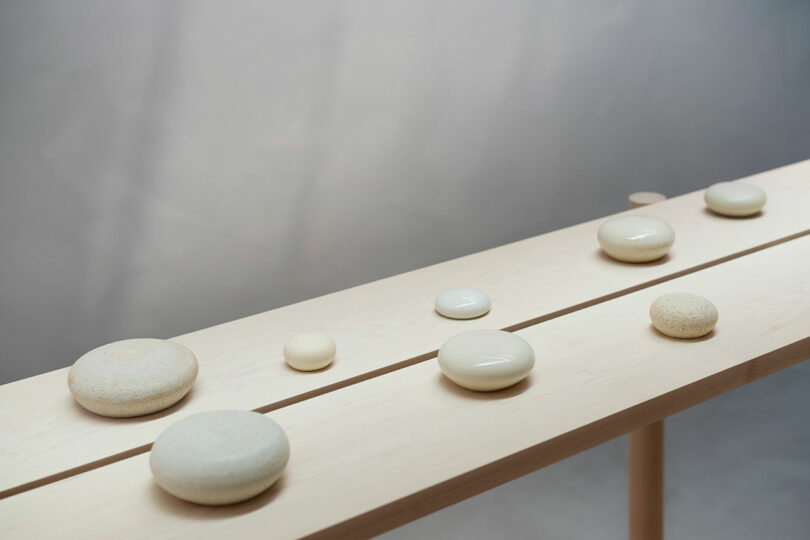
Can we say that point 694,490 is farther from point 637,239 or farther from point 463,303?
point 463,303

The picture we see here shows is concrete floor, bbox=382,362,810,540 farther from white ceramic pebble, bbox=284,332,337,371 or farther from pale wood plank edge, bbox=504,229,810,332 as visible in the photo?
white ceramic pebble, bbox=284,332,337,371

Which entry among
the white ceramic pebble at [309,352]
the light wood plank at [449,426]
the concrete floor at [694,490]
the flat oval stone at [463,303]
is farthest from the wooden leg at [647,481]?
the white ceramic pebble at [309,352]

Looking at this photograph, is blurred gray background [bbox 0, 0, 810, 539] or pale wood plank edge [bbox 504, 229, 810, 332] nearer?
pale wood plank edge [bbox 504, 229, 810, 332]

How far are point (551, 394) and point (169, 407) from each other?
47 cm

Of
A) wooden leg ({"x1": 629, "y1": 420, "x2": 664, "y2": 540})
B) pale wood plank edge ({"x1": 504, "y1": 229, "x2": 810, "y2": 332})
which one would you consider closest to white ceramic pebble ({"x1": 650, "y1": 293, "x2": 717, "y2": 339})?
pale wood plank edge ({"x1": 504, "y1": 229, "x2": 810, "y2": 332})

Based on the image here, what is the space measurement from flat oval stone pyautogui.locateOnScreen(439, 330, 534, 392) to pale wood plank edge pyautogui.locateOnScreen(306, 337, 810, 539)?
0.11m

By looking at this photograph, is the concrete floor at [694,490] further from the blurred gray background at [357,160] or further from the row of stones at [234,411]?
the row of stones at [234,411]

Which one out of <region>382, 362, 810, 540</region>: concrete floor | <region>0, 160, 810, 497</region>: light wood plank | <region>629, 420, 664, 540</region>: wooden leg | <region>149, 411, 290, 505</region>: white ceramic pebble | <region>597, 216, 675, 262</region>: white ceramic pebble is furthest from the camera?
<region>382, 362, 810, 540</region>: concrete floor

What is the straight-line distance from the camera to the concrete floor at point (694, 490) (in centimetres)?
179

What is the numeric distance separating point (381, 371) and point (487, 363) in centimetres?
16

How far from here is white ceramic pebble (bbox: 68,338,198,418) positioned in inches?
40.2

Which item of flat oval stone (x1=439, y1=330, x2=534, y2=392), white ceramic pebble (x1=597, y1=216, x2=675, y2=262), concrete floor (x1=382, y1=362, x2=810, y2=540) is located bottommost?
concrete floor (x1=382, y1=362, x2=810, y2=540)

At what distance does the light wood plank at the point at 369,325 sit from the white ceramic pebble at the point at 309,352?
1cm

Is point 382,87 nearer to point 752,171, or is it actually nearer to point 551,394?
point 551,394
